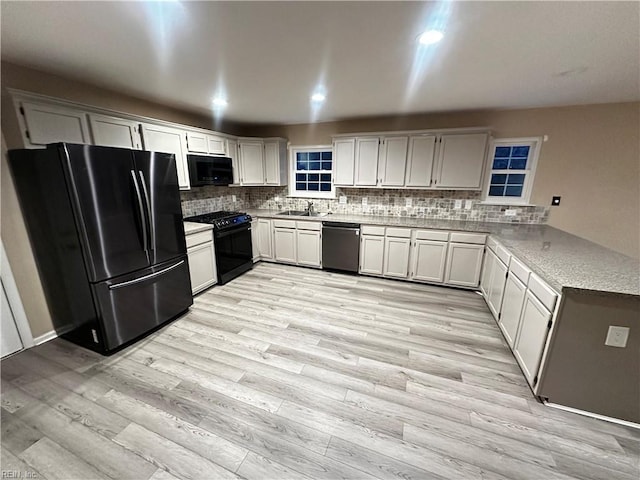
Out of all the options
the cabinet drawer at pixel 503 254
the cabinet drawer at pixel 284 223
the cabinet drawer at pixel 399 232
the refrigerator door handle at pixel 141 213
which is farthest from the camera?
the cabinet drawer at pixel 284 223

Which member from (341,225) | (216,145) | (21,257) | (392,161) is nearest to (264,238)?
(341,225)

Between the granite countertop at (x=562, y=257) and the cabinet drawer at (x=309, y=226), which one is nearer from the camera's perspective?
the granite countertop at (x=562, y=257)

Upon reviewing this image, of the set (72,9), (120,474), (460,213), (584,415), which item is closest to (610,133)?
(460,213)

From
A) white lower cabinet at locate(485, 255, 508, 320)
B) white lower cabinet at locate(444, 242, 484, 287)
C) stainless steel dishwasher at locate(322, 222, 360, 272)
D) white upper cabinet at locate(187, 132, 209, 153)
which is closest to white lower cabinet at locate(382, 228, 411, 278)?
stainless steel dishwasher at locate(322, 222, 360, 272)

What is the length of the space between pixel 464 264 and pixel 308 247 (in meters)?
2.33

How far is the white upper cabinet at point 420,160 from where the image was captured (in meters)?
3.63

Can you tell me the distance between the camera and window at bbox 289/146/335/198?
182 inches

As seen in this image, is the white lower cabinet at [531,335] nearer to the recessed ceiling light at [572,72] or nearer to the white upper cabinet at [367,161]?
the recessed ceiling light at [572,72]

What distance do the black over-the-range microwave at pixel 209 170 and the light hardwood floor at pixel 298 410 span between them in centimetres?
191

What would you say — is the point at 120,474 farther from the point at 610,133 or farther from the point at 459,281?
the point at 610,133

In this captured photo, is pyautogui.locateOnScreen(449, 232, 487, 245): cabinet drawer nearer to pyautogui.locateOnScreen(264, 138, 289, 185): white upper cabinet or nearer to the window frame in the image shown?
the window frame

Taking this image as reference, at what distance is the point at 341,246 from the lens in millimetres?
4082

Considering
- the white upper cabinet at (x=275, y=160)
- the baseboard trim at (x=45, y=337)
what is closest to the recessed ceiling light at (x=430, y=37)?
the white upper cabinet at (x=275, y=160)

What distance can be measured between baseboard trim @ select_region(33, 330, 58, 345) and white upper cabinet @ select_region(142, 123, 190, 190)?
6.47 ft
